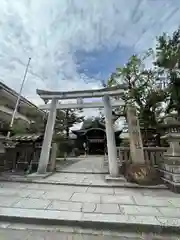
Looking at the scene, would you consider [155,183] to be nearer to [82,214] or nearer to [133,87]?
[82,214]

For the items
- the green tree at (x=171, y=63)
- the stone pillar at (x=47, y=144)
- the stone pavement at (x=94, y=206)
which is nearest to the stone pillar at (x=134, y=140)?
the stone pavement at (x=94, y=206)

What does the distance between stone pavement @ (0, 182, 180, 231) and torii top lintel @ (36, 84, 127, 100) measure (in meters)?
4.01

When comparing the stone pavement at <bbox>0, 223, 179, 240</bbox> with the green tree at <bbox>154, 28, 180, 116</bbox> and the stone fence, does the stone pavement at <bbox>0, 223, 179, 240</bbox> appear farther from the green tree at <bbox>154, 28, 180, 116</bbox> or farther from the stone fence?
the green tree at <bbox>154, 28, 180, 116</bbox>

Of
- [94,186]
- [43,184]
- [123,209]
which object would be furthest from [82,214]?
[43,184]

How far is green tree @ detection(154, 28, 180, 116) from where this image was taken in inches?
459

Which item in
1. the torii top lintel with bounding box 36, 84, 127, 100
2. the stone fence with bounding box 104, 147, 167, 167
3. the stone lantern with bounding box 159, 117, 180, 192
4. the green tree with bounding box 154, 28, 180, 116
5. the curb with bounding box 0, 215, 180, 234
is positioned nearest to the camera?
the curb with bounding box 0, 215, 180, 234

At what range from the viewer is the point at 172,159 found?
5.13m

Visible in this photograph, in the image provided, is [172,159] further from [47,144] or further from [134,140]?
[47,144]

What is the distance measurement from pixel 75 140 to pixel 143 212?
24.1 meters

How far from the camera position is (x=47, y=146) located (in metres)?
7.16

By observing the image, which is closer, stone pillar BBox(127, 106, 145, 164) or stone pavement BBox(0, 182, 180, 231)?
stone pavement BBox(0, 182, 180, 231)

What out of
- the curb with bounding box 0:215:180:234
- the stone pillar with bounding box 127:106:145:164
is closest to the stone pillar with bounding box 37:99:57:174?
the stone pillar with bounding box 127:106:145:164

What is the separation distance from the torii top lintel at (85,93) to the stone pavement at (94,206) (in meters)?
4.01

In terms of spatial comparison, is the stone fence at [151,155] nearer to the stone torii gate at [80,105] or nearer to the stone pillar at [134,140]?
the stone pillar at [134,140]
